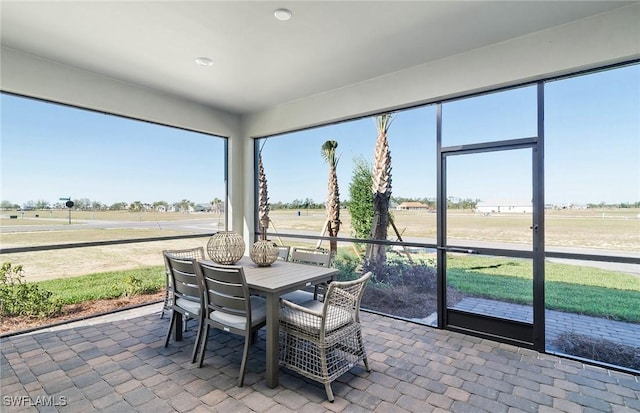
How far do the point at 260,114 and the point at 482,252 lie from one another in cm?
413

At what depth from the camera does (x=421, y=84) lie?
11.9ft

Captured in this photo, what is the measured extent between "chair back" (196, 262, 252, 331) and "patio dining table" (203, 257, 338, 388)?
135 millimetres

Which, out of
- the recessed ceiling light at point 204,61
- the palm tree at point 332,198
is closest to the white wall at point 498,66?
the palm tree at point 332,198

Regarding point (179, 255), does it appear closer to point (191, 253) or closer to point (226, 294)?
point (191, 253)

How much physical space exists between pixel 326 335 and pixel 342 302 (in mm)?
272

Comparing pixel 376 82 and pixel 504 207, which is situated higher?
pixel 376 82

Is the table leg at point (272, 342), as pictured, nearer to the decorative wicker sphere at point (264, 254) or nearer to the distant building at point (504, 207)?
the decorative wicker sphere at point (264, 254)

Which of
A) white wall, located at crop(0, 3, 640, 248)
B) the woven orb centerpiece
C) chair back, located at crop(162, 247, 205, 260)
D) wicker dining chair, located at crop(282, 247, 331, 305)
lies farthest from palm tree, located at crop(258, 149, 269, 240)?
the woven orb centerpiece

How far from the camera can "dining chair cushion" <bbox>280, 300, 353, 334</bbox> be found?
235 centimetres

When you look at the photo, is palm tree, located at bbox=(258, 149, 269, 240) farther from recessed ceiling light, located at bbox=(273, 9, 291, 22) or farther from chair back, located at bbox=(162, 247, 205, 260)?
recessed ceiling light, located at bbox=(273, 9, 291, 22)

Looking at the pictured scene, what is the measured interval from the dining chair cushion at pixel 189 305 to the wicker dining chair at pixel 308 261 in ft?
2.75

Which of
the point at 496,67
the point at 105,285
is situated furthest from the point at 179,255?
the point at 496,67

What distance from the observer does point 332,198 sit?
4.76 m

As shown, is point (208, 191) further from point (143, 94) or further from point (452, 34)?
point (452, 34)
